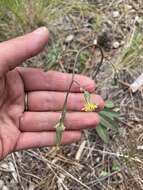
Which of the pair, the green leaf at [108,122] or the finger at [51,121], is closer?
the finger at [51,121]

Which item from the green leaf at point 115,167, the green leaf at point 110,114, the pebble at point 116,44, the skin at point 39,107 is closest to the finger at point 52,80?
the skin at point 39,107

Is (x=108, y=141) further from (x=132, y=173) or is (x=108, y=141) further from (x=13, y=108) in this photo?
(x=13, y=108)

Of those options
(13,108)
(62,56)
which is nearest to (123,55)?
(62,56)

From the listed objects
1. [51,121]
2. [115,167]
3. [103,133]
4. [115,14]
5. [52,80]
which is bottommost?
[115,167]

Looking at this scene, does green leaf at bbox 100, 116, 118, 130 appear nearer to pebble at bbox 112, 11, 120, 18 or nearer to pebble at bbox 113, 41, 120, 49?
pebble at bbox 113, 41, 120, 49

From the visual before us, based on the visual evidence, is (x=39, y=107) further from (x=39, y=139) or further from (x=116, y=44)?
(x=116, y=44)

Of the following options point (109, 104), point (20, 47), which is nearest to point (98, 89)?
point (109, 104)

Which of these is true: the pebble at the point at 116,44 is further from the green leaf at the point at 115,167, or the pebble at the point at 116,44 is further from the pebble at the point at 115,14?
the green leaf at the point at 115,167
